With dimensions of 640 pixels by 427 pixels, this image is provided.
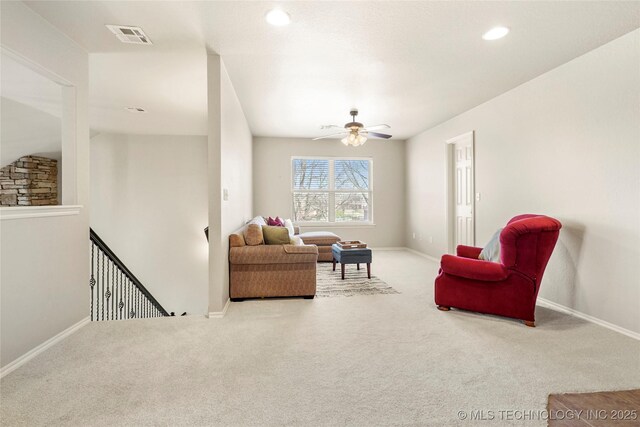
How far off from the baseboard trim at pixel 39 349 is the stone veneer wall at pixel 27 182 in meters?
3.80

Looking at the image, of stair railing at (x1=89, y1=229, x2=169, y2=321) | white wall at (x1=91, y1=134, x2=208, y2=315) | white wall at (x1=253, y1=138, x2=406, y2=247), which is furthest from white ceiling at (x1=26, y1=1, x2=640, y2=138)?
white wall at (x1=253, y1=138, x2=406, y2=247)

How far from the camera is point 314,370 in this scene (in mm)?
2098

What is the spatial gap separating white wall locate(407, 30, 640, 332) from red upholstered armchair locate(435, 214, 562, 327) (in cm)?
48

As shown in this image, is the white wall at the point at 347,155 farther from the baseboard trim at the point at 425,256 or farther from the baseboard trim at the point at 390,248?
the baseboard trim at the point at 425,256

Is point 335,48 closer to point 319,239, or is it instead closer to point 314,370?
point 314,370

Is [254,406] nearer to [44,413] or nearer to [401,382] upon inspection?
[401,382]

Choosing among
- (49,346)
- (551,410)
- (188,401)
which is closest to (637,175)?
(551,410)

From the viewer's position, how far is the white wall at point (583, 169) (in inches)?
107

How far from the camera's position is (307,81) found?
382 centimetres

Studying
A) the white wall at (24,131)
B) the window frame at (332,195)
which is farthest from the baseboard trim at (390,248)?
the white wall at (24,131)

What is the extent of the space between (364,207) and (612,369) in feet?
18.5

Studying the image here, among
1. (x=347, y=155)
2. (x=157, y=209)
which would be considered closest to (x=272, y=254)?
(x=157, y=209)

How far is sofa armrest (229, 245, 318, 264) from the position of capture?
3.53 m

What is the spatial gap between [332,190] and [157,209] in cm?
378
